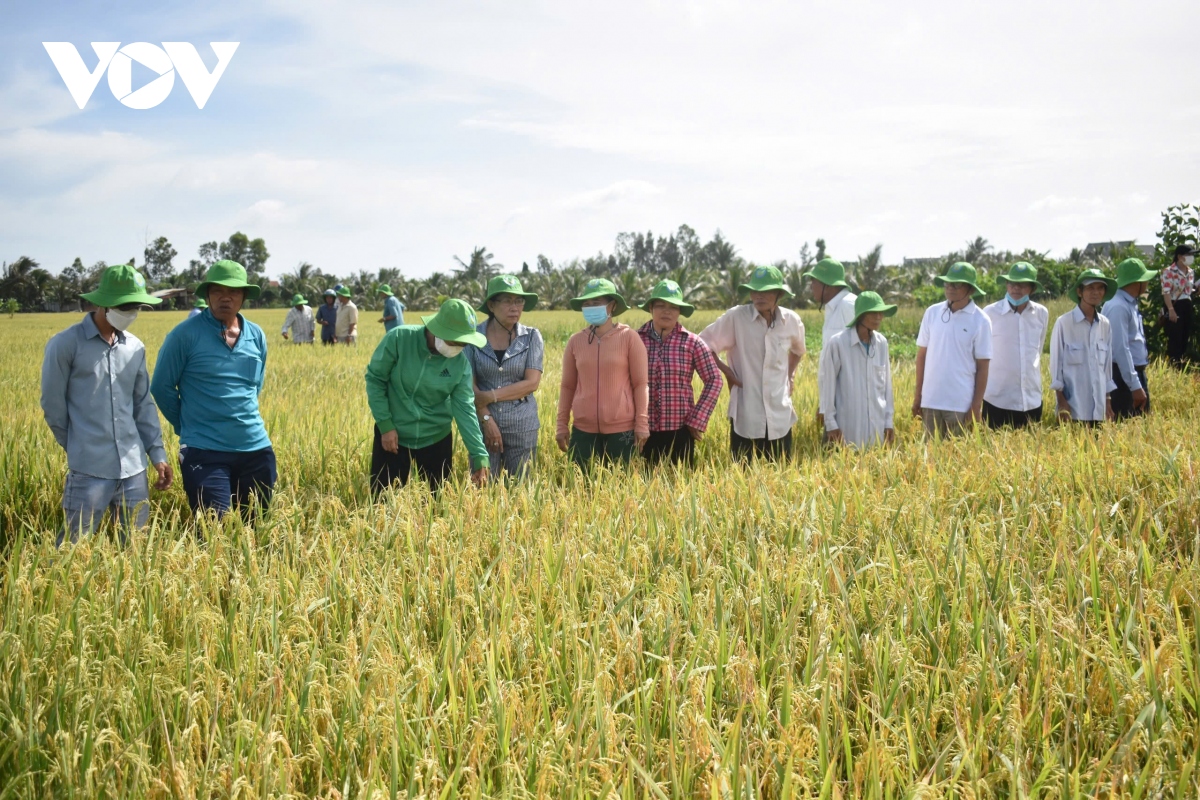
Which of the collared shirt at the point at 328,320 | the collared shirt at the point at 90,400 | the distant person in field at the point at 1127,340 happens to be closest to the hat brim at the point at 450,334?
the collared shirt at the point at 90,400

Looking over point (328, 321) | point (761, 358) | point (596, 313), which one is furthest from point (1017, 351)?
point (328, 321)

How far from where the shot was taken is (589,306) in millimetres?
4793

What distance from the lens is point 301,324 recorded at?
1673 centimetres

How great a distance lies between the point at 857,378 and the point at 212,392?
12.0ft

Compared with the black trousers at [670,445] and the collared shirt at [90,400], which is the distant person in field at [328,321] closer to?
the black trousers at [670,445]

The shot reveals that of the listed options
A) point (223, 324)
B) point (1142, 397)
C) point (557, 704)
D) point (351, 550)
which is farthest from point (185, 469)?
point (1142, 397)

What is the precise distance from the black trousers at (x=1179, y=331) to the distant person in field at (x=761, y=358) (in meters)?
6.41

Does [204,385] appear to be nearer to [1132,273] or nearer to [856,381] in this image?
[856,381]

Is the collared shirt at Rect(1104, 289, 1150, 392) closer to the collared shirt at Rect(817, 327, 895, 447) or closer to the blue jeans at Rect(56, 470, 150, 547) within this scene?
the collared shirt at Rect(817, 327, 895, 447)

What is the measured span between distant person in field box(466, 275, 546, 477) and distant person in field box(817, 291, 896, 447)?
1855 millimetres

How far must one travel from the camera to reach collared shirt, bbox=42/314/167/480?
3.85 meters

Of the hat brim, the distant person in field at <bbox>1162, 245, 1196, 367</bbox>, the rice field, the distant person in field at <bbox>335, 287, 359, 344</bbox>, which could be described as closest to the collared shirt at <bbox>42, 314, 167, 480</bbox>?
the rice field

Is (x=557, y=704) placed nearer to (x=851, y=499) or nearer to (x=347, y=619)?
(x=347, y=619)

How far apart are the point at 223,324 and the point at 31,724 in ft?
8.73
